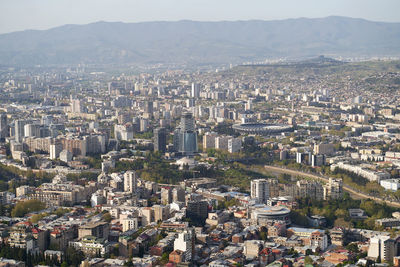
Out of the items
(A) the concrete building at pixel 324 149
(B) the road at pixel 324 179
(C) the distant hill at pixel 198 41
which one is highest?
(C) the distant hill at pixel 198 41

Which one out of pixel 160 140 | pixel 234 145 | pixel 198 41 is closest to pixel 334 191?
pixel 234 145

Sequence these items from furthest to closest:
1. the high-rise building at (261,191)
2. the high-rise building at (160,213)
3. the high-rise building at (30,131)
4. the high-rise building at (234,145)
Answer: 1. the high-rise building at (30,131)
2. the high-rise building at (234,145)
3. the high-rise building at (261,191)
4. the high-rise building at (160,213)

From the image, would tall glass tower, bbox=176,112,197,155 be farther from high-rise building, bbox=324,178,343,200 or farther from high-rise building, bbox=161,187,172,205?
high-rise building, bbox=324,178,343,200

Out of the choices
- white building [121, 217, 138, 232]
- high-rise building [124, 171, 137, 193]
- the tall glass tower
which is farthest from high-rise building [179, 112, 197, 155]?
white building [121, 217, 138, 232]

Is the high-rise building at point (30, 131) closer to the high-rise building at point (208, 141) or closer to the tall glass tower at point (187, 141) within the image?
the tall glass tower at point (187, 141)

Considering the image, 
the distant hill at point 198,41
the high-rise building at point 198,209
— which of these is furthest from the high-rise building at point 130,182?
the distant hill at point 198,41

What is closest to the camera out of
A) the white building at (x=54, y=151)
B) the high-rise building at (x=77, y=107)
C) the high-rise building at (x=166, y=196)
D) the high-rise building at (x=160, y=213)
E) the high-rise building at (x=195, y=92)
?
the high-rise building at (x=160, y=213)

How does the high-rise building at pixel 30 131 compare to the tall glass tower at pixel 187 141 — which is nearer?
the tall glass tower at pixel 187 141

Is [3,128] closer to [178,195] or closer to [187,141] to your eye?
[187,141]
